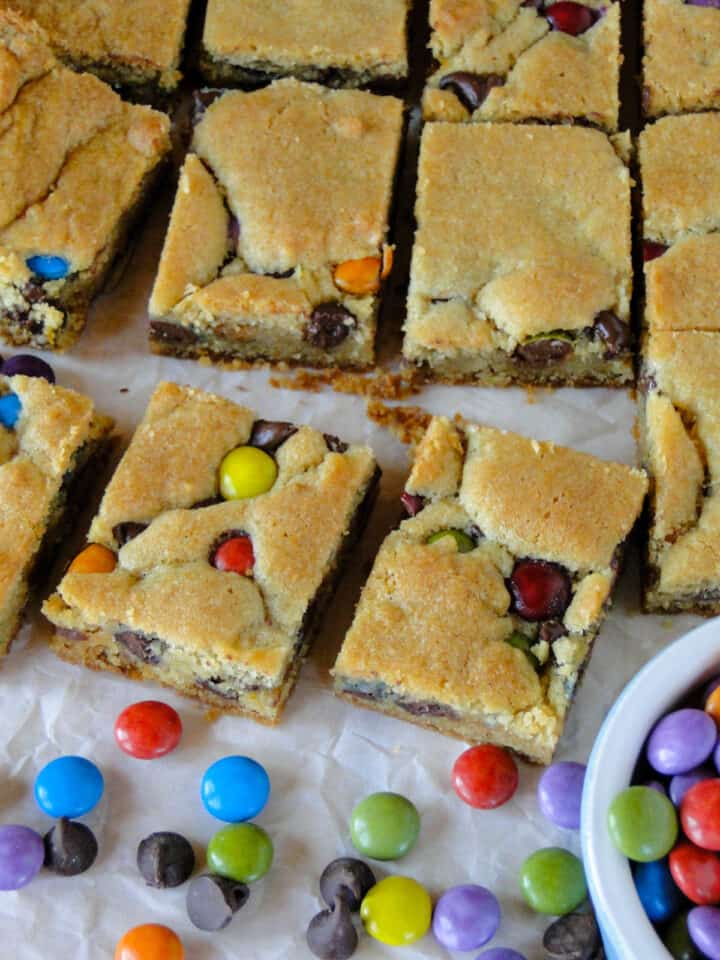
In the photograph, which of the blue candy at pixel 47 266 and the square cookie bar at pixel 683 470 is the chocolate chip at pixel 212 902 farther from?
the blue candy at pixel 47 266

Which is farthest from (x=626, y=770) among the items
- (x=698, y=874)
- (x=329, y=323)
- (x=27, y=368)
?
(x=27, y=368)

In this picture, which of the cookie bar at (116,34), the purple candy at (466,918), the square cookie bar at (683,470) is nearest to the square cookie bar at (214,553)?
the purple candy at (466,918)

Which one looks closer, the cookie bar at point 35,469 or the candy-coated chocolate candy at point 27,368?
the cookie bar at point 35,469

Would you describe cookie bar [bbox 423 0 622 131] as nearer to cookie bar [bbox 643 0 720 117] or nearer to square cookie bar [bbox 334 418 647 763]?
cookie bar [bbox 643 0 720 117]

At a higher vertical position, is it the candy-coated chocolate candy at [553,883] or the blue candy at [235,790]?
the blue candy at [235,790]

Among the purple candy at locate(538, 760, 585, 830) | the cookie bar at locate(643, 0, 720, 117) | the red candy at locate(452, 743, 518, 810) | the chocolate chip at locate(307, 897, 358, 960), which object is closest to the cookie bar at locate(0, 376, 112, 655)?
the chocolate chip at locate(307, 897, 358, 960)

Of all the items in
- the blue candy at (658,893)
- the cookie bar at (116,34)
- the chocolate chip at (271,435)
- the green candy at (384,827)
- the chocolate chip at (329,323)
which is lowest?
the green candy at (384,827)

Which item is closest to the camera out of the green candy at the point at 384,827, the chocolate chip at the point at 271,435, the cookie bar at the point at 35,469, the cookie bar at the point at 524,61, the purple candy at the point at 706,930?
the purple candy at the point at 706,930

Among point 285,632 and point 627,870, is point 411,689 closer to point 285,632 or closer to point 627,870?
point 285,632
